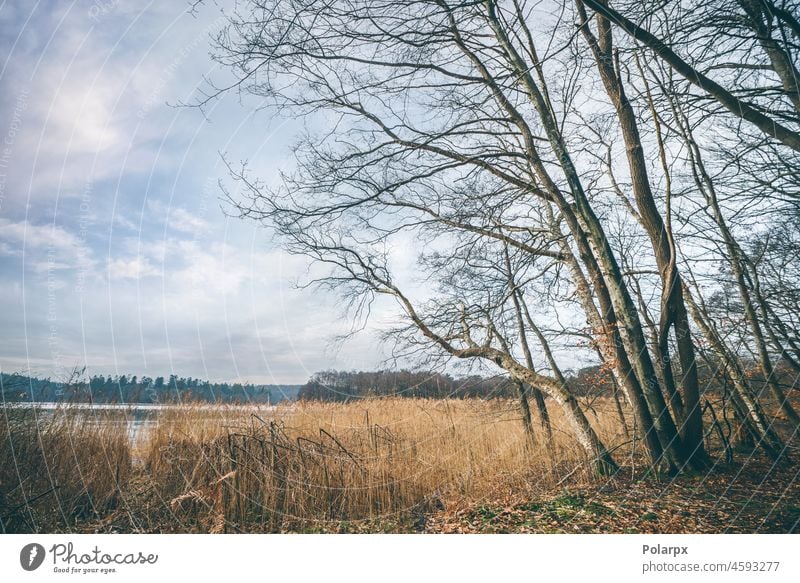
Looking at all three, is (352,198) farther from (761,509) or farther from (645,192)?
(761,509)

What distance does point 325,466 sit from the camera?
3.86 m

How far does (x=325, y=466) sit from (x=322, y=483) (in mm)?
166

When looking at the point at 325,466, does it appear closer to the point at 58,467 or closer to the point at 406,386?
the point at 406,386

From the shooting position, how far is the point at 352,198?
4.67 metres

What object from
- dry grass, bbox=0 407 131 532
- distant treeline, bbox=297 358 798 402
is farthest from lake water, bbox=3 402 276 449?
distant treeline, bbox=297 358 798 402

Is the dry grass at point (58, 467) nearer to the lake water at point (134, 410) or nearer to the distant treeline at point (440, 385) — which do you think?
the lake water at point (134, 410)

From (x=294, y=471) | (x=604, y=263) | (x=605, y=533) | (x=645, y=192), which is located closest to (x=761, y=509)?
(x=605, y=533)
